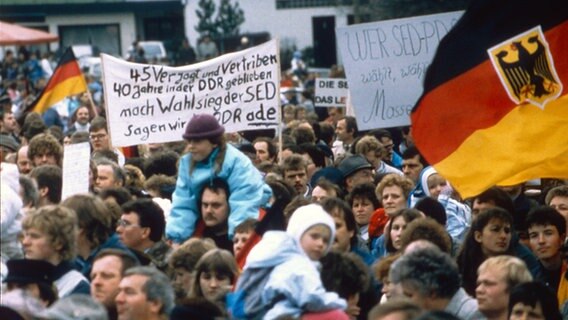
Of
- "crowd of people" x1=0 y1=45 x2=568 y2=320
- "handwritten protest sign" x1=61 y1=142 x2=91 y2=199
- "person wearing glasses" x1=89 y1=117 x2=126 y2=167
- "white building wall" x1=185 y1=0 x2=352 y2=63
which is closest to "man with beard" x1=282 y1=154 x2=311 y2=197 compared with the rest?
"crowd of people" x1=0 y1=45 x2=568 y2=320

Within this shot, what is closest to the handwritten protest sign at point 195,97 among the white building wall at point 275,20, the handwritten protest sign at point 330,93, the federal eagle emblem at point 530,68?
the federal eagle emblem at point 530,68

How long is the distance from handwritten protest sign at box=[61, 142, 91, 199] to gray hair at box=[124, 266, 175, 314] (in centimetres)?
322

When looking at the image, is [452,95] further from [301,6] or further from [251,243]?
[301,6]

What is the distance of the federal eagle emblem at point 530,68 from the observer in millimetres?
9797

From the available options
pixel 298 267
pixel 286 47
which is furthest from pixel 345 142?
pixel 286 47

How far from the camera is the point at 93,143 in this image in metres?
15.4

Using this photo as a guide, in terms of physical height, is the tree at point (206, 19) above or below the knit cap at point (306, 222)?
above

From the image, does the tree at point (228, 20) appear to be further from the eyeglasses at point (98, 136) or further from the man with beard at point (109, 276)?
the man with beard at point (109, 276)

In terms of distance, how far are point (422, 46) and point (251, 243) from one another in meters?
5.52

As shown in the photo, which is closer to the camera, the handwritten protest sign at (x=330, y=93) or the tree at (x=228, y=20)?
the handwritten protest sign at (x=330, y=93)

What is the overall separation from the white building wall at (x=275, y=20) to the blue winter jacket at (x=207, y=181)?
52.2m

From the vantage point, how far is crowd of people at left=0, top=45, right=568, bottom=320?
7.67 m

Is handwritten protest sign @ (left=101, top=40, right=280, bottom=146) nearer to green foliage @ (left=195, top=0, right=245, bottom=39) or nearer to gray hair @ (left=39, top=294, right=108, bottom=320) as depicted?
gray hair @ (left=39, top=294, right=108, bottom=320)

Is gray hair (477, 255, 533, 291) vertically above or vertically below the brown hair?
below
